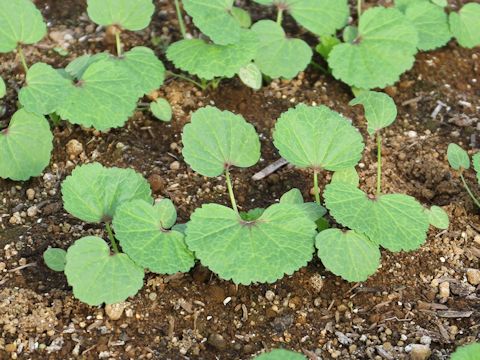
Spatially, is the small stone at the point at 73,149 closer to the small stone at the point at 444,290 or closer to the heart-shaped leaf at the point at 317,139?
the heart-shaped leaf at the point at 317,139

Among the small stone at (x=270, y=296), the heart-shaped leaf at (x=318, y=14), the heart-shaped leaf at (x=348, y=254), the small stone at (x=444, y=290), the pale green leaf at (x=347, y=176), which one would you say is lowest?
the small stone at (x=444, y=290)

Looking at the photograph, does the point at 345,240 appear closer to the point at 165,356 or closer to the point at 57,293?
the point at 165,356

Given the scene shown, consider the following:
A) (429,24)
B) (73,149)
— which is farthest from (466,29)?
(73,149)

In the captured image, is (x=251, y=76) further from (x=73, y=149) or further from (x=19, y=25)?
(x=19, y=25)

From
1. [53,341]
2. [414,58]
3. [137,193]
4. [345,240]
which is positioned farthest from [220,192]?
[414,58]

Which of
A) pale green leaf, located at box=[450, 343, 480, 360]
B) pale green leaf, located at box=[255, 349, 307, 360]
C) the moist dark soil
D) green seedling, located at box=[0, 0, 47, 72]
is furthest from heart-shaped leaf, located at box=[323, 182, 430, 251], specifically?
green seedling, located at box=[0, 0, 47, 72]

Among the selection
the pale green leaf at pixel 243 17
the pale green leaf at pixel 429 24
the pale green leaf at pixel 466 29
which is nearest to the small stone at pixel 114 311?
the pale green leaf at pixel 243 17
